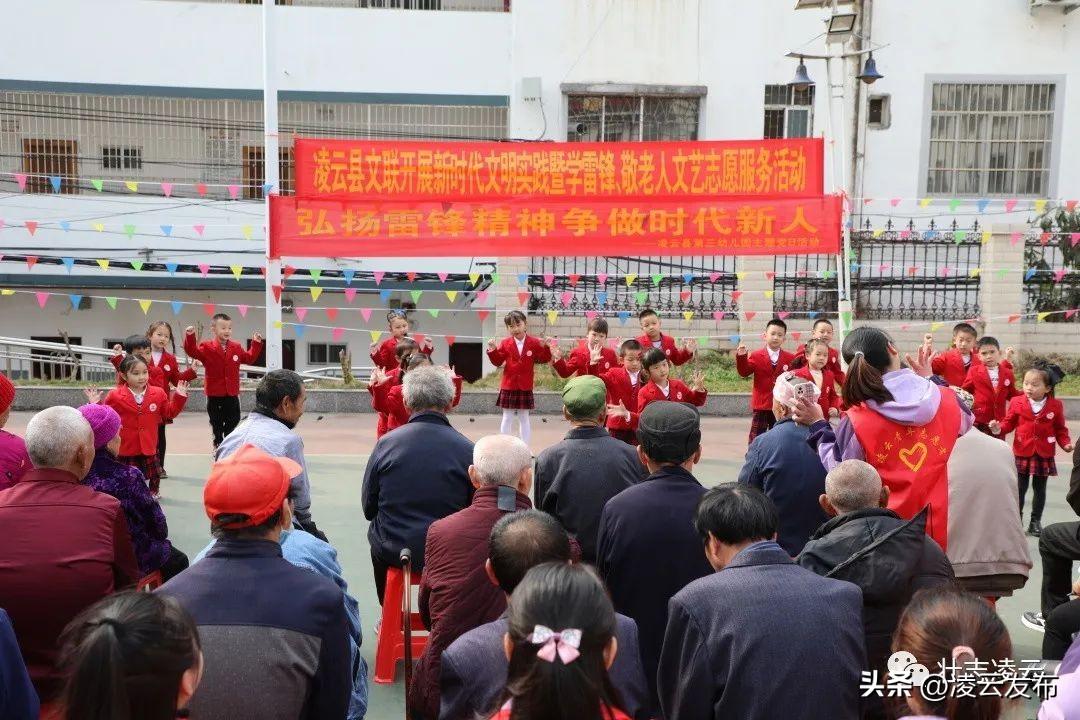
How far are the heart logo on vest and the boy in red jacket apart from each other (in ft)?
19.1

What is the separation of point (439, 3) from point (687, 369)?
735 cm

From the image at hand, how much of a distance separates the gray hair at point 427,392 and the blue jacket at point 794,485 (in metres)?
1.24

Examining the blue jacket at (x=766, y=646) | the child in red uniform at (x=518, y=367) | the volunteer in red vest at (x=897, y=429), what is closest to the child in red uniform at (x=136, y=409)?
the child in red uniform at (x=518, y=367)

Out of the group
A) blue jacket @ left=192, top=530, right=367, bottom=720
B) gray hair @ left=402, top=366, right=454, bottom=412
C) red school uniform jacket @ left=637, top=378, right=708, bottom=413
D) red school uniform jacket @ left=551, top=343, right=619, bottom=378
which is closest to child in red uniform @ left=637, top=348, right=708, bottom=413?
red school uniform jacket @ left=637, top=378, right=708, bottom=413

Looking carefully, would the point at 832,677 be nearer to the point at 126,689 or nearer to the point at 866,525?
the point at 866,525

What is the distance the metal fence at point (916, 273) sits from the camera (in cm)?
1292

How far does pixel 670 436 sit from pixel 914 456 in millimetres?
1099

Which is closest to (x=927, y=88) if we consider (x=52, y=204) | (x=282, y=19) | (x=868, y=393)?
(x=282, y=19)

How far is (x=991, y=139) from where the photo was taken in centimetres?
1481

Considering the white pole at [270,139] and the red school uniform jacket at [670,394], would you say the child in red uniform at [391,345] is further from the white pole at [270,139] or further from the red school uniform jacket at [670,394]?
the red school uniform jacket at [670,394]

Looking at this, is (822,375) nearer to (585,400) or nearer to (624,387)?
(624,387)

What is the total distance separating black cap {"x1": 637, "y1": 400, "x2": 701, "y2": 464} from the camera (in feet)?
9.92

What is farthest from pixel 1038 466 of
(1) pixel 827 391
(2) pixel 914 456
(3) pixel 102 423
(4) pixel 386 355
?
(3) pixel 102 423

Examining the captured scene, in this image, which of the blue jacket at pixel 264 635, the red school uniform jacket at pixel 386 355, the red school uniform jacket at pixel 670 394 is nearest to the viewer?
the blue jacket at pixel 264 635
